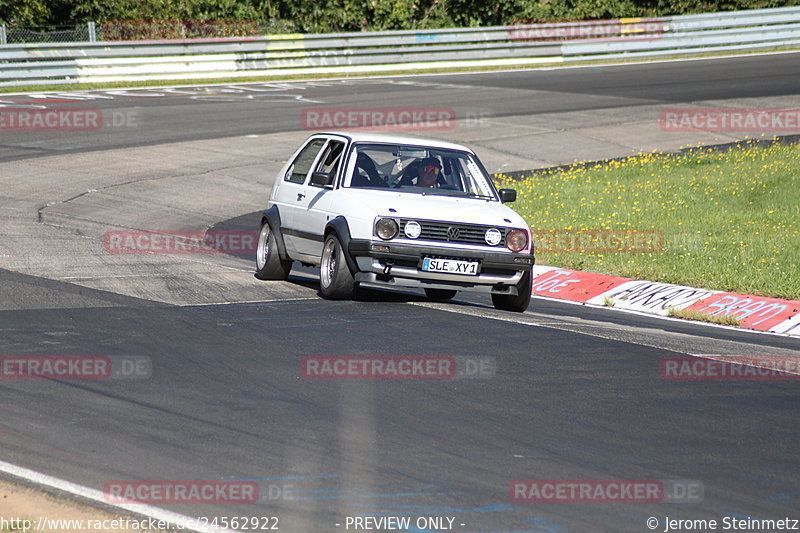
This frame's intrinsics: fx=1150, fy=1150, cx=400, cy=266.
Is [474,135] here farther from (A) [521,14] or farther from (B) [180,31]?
(A) [521,14]

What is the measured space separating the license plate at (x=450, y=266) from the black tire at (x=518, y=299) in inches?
24.2

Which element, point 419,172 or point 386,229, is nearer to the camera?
point 386,229

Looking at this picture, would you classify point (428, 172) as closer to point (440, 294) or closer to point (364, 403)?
point (440, 294)

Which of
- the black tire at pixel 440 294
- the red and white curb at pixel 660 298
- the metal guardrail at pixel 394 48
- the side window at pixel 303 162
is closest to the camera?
the red and white curb at pixel 660 298

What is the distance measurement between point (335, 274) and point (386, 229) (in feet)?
2.28

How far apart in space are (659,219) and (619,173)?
15.7 ft

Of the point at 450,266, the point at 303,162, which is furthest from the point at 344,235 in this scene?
the point at 303,162

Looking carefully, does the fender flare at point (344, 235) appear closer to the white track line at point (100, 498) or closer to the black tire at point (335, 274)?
the black tire at point (335, 274)

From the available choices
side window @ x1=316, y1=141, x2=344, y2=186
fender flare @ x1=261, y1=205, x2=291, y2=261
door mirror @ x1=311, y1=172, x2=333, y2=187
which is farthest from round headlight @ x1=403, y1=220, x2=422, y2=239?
fender flare @ x1=261, y1=205, x2=291, y2=261

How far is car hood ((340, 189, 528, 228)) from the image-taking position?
36.0ft

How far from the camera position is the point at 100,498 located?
17.9ft

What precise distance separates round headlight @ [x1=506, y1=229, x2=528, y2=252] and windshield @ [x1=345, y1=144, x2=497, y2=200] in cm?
96

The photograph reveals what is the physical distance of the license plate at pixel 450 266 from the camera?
1080 centimetres

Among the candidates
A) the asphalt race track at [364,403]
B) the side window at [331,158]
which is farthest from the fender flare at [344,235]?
the side window at [331,158]
